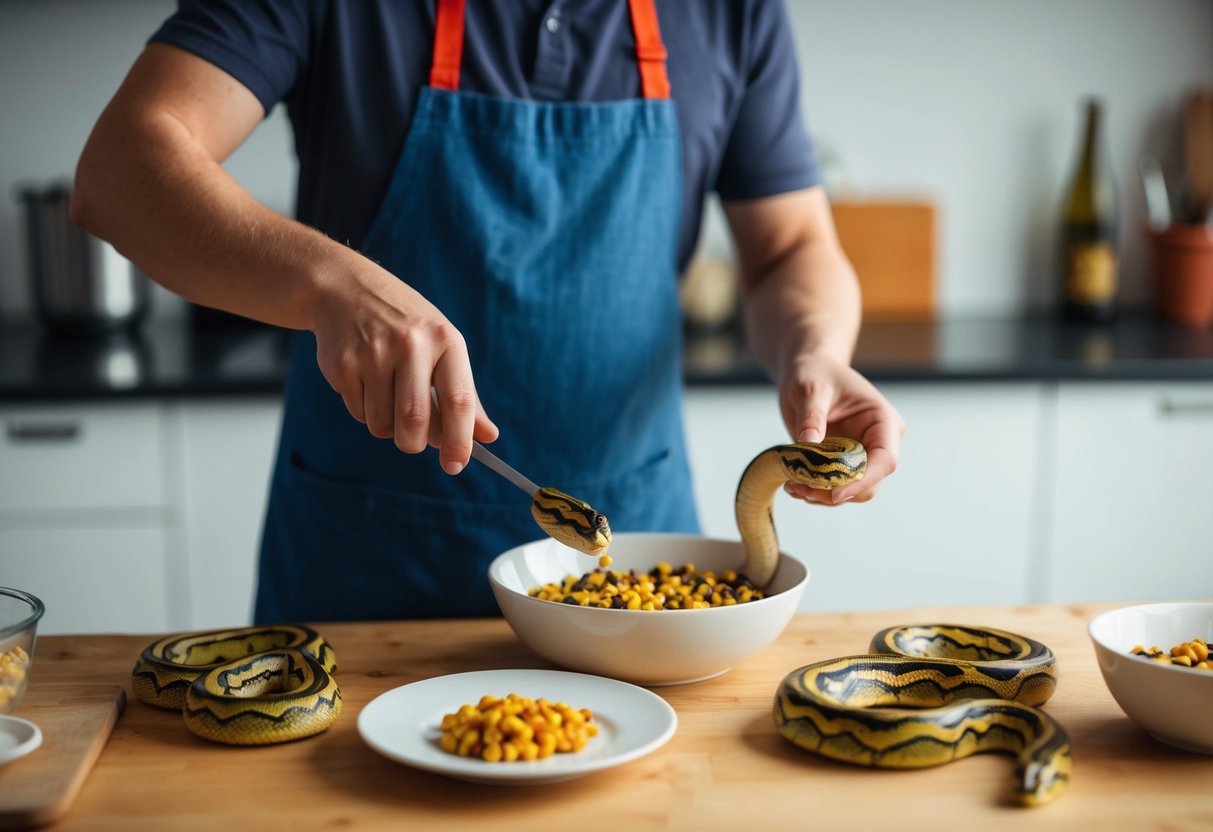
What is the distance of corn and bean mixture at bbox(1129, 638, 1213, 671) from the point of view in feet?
3.18

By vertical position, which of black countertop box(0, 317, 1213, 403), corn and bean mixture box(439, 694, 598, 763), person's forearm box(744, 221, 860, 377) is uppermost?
person's forearm box(744, 221, 860, 377)

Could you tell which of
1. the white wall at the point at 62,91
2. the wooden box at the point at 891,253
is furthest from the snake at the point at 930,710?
the white wall at the point at 62,91

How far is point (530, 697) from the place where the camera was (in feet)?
3.22

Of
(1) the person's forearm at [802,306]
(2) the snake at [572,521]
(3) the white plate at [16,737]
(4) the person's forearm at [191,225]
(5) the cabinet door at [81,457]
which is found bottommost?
(5) the cabinet door at [81,457]

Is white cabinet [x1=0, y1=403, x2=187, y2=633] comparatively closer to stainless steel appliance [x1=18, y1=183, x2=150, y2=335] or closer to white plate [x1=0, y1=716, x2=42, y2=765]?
stainless steel appliance [x1=18, y1=183, x2=150, y2=335]

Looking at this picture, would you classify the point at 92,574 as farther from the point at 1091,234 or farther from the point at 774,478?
the point at 1091,234

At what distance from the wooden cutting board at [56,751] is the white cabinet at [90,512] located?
3.81 feet

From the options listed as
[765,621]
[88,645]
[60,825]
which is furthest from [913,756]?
[88,645]

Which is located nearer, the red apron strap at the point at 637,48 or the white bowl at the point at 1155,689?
the white bowl at the point at 1155,689

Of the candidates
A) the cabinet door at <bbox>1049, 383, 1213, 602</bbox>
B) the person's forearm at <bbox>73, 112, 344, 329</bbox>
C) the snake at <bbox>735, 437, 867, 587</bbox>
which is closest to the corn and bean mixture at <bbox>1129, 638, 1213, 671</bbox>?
the snake at <bbox>735, 437, 867, 587</bbox>

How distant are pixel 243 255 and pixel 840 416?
1.99 ft

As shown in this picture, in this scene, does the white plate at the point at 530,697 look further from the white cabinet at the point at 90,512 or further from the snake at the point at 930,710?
the white cabinet at the point at 90,512

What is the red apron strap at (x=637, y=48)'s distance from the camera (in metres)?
1.39

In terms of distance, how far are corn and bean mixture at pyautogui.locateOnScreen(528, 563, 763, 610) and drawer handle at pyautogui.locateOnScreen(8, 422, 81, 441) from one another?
1.28m
